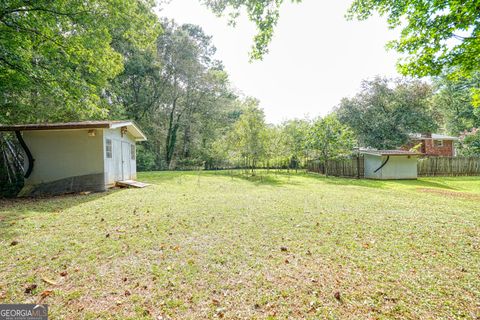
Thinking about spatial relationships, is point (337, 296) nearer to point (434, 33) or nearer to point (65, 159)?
point (434, 33)

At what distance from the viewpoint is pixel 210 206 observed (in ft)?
21.8

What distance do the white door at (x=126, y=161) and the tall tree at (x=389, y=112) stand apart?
21745 millimetres

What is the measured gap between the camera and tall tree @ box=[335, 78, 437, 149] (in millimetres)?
22516

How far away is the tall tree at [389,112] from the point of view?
2252cm

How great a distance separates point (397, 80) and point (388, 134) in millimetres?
5722

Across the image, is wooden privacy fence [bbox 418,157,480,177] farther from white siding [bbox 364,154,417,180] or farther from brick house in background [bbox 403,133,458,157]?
brick house in background [bbox 403,133,458,157]

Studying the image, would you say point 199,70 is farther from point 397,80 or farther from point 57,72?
point 397,80

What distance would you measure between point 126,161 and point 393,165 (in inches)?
735

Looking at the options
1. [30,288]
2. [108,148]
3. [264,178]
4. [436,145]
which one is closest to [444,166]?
[436,145]

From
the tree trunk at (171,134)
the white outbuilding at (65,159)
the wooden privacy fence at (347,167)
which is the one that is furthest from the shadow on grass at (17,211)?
the tree trunk at (171,134)

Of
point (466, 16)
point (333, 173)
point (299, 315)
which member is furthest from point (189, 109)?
point (299, 315)

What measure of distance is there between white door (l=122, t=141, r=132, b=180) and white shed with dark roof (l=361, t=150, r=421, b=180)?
17066mm

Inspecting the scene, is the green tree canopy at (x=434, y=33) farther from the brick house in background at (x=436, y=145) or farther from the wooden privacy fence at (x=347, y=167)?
the brick house in background at (x=436, y=145)

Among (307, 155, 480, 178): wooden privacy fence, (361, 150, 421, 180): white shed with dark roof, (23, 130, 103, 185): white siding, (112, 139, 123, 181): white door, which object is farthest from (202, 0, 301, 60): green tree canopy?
(307, 155, 480, 178): wooden privacy fence
